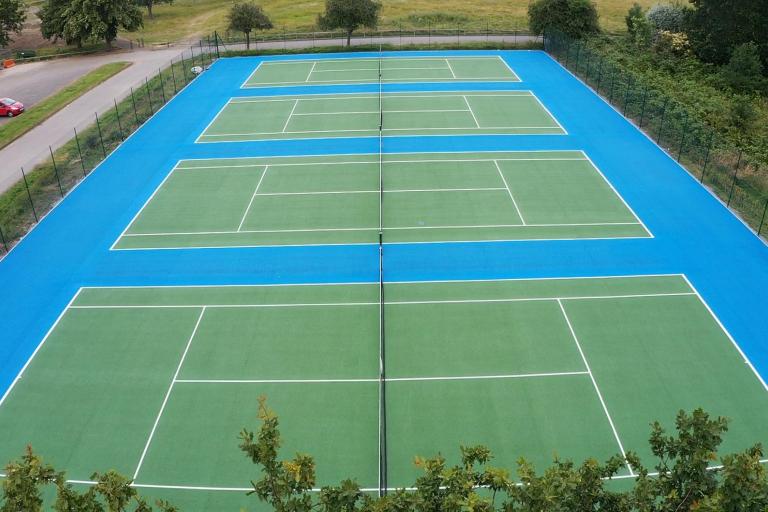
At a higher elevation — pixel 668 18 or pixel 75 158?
pixel 668 18

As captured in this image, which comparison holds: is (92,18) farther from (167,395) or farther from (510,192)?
(167,395)

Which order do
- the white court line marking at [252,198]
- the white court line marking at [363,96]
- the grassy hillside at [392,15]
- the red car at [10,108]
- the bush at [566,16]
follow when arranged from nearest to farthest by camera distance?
the white court line marking at [252,198], the white court line marking at [363,96], the red car at [10,108], the bush at [566,16], the grassy hillside at [392,15]

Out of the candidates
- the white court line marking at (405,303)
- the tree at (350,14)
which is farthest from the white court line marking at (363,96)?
the white court line marking at (405,303)

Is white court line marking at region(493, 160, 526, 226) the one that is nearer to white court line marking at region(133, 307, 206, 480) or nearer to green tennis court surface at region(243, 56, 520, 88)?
white court line marking at region(133, 307, 206, 480)

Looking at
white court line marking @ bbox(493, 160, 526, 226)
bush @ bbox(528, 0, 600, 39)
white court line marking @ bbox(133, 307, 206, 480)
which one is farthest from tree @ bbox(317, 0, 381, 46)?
white court line marking @ bbox(133, 307, 206, 480)

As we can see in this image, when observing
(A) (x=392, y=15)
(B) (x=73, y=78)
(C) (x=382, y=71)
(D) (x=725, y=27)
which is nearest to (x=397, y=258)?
(C) (x=382, y=71)

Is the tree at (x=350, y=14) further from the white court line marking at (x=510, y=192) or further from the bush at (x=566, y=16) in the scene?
the white court line marking at (x=510, y=192)

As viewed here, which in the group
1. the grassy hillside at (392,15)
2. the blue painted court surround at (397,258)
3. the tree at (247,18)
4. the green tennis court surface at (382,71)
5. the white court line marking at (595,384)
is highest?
the tree at (247,18)
